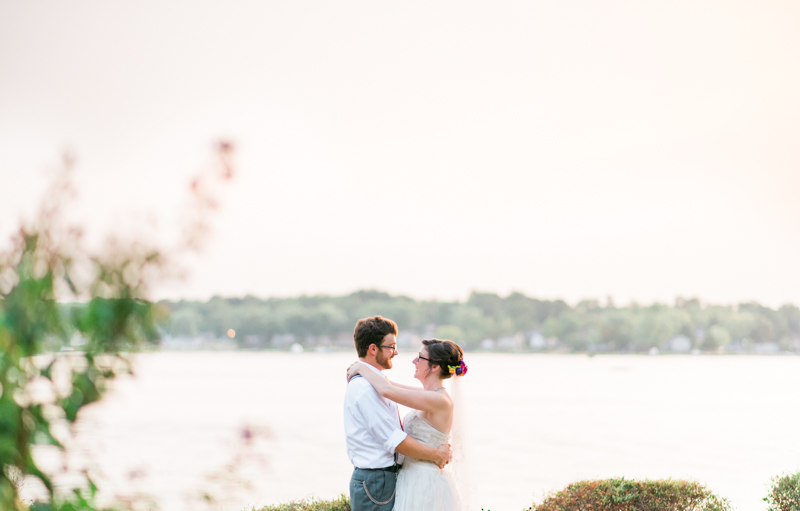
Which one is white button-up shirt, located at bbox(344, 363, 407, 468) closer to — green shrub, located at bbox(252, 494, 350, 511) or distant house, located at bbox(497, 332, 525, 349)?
green shrub, located at bbox(252, 494, 350, 511)

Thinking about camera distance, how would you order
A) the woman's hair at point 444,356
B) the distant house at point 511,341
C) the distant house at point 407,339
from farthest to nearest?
the distant house at point 511,341, the distant house at point 407,339, the woman's hair at point 444,356

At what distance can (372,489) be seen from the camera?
416 cm

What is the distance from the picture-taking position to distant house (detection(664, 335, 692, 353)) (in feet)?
378

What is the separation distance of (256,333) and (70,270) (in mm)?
99279

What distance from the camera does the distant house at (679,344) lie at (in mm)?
115062

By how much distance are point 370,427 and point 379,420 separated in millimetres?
79

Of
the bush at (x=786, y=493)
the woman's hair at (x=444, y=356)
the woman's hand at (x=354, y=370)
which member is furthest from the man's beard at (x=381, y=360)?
the bush at (x=786, y=493)

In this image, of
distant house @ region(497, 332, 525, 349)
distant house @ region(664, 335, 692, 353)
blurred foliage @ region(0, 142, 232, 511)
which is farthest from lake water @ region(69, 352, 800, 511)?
distant house @ region(664, 335, 692, 353)

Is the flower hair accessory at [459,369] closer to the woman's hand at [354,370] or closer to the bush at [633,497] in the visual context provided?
the woman's hand at [354,370]

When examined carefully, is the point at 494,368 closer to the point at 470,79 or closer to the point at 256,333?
the point at 256,333

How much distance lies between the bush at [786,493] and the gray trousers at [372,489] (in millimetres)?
4538

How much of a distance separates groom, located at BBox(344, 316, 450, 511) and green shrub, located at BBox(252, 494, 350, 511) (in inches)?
51.6

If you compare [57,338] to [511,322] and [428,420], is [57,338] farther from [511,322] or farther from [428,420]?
[511,322]

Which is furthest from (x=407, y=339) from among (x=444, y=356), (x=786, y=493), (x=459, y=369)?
(x=444, y=356)
